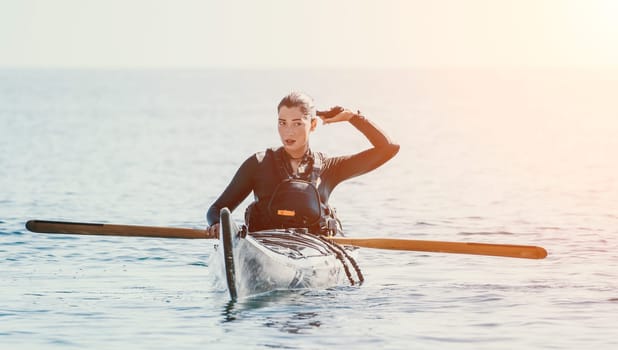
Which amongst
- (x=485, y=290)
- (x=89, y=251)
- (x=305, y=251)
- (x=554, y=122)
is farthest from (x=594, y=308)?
(x=554, y=122)

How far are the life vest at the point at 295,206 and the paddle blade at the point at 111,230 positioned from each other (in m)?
0.66

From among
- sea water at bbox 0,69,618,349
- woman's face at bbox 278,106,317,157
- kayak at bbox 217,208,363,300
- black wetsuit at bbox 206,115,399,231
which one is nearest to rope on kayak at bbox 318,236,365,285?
kayak at bbox 217,208,363,300

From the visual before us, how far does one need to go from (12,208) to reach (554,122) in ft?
162

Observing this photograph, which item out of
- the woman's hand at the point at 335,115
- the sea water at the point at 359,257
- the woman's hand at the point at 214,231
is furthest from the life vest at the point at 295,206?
the woman's hand at the point at 214,231

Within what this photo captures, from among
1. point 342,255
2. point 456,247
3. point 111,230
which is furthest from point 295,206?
point 111,230

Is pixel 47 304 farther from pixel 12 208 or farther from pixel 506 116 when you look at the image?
pixel 506 116

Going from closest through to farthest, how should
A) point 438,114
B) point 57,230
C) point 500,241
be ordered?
point 57,230, point 500,241, point 438,114

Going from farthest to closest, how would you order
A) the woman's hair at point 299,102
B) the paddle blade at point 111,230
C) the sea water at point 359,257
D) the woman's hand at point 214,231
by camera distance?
1. the paddle blade at point 111,230
2. the woman's hair at point 299,102
3. the woman's hand at point 214,231
4. the sea water at point 359,257

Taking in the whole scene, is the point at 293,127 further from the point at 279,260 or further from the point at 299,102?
the point at 279,260

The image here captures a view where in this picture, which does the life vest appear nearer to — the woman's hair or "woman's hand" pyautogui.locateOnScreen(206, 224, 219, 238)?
the woman's hair

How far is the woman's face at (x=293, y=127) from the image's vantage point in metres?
15.9

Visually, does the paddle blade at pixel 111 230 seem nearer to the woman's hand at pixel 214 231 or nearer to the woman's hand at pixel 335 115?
the woman's hand at pixel 214 231

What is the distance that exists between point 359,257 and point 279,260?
403cm

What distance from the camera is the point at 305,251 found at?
614 inches
